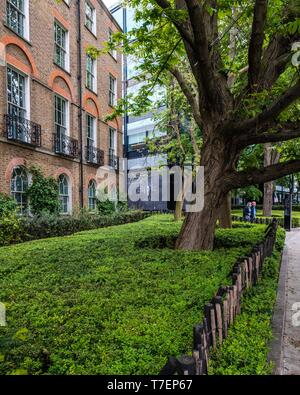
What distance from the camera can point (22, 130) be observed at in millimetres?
12844

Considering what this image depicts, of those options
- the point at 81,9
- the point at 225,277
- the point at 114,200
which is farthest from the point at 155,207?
the point at 225,277

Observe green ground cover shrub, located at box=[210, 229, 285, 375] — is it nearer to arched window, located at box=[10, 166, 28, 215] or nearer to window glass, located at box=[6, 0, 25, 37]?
arched window, located at box=[10, 166, 28, 215]

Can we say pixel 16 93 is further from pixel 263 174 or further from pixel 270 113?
pixel 270 113

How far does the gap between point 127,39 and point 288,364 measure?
293 inches

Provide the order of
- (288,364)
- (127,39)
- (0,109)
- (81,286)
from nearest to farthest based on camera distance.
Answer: (288,364) → (81,286) → (127,39) → (0,109)

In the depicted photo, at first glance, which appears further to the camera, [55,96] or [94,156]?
[94,156]

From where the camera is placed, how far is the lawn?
2.78 metres

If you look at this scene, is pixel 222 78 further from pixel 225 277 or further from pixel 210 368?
pixel 210 368

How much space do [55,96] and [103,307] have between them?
1407 cm

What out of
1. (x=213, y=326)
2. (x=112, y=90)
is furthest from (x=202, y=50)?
(x=112, y=90)

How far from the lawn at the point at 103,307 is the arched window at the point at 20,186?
6.33 meters

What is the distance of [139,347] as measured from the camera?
118 inches

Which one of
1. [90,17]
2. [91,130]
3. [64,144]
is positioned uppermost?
[90,17]

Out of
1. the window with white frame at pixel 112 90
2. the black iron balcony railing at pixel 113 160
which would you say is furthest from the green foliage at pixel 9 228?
the window with white frame at pixel 112 90
